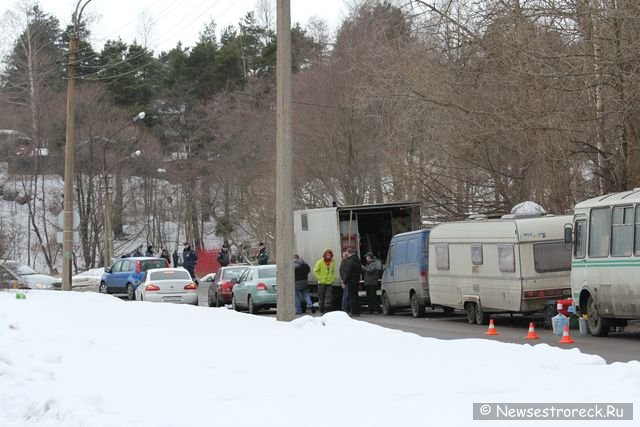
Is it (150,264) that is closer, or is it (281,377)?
(281,377)

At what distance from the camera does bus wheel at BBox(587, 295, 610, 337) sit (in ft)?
69.7

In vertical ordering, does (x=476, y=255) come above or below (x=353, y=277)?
above

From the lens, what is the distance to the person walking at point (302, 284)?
31.5 metres

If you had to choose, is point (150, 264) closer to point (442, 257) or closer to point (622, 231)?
point (442, 257)

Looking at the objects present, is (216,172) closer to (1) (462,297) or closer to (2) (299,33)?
(2) (299,33)

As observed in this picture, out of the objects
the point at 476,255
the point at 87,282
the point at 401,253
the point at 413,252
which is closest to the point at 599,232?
the point at 476,255

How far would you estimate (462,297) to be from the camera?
2664 cm

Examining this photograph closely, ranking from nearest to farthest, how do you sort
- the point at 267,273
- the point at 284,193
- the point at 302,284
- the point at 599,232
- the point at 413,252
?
the point at 284,193, the point at 599,232, the point at 413,252, the point at 302,284, the point at 267,273

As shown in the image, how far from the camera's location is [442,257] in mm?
27562

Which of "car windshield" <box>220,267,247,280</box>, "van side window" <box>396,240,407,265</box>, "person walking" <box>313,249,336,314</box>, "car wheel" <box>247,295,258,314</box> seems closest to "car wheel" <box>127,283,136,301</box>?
"car windshield" <box>220,267,247,280</box>

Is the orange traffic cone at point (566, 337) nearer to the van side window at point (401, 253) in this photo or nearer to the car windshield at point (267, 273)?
the van side window at point (401, 253)

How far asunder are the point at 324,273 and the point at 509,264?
25.9ft

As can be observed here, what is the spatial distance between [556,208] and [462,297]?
546 centimetres

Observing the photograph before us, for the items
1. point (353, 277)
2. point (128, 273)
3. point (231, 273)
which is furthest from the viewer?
point (128, 273)
